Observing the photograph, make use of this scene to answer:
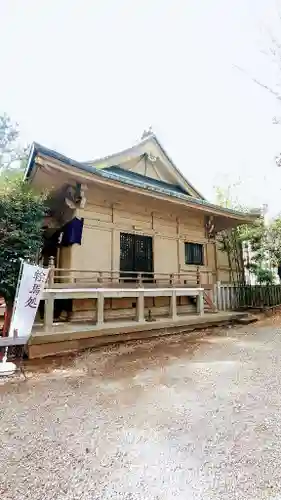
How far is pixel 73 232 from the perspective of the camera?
25.0ft

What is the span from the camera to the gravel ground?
203 centimetres

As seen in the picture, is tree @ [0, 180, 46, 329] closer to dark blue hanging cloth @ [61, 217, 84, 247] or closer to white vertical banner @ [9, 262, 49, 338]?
white vertical banner @ [9, 262, 49, 338]

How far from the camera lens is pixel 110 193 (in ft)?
28.0

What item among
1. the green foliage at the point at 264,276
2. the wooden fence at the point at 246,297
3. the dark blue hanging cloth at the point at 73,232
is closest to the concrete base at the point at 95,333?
the dark blue hanging cloth at the point at 73,232

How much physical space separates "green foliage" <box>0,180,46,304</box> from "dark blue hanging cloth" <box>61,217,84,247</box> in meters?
1.79

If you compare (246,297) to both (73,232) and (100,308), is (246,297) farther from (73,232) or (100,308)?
(73,232)

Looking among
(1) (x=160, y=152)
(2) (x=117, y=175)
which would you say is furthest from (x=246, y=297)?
(2) (x=117, y=175)

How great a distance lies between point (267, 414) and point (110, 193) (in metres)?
6.80

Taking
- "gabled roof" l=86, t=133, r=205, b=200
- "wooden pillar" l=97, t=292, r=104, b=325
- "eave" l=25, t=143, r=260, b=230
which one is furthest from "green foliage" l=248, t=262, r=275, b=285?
"wooden pillar" l=97, t=292, r=104, b=325

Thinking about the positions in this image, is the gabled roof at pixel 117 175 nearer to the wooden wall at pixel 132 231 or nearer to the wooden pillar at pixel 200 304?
the wooden wall at pixel 132 231

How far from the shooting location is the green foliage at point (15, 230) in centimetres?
536

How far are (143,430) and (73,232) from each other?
556 centimetres

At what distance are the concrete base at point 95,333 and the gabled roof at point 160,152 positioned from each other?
213 inches

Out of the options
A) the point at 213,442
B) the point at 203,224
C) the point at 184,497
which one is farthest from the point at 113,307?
the point at 184,497
